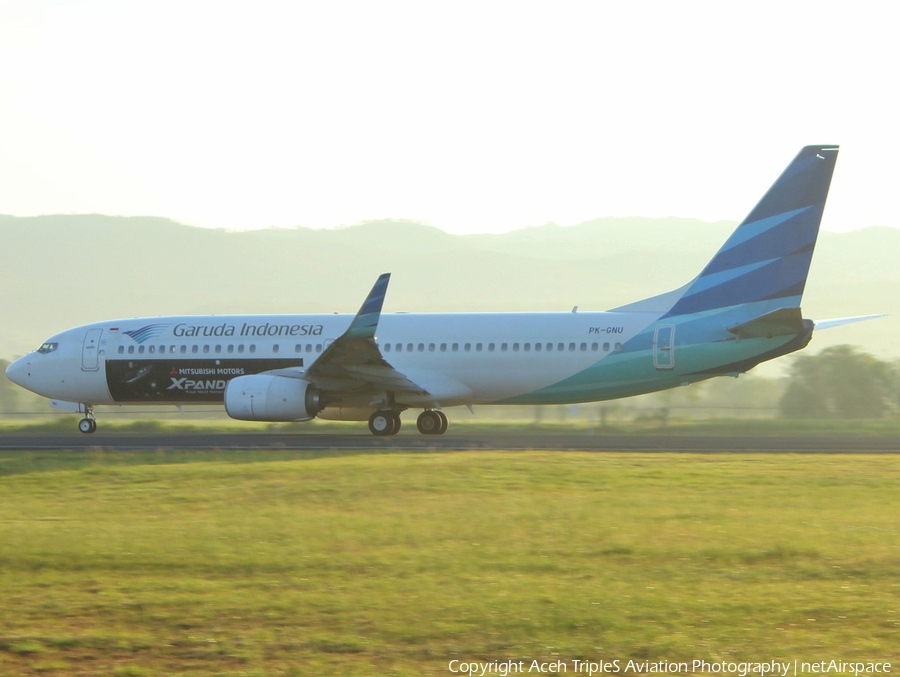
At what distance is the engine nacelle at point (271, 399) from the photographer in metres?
25.8

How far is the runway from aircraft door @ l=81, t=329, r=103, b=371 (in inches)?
82.8

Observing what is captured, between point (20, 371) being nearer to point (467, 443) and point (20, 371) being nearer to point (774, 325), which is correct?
point (467, 443)

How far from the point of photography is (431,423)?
28484 mm

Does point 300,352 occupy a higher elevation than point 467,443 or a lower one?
higher

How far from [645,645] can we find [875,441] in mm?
20198

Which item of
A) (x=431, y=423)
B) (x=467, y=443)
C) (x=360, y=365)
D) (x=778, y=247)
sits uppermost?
(x=778, y=247)

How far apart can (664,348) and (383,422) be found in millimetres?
7236

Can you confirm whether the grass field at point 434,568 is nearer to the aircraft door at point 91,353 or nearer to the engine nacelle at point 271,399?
the engine nacelle at point 271,399

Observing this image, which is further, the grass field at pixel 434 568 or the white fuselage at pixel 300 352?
the white fuselage at pixel 300 352

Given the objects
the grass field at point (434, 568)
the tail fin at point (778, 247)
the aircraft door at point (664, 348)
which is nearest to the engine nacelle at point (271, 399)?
the aircraft door at point (664, 348)

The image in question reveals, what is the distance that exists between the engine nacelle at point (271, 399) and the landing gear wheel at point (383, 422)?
217cm

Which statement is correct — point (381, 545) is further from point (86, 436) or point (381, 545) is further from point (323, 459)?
point (86, 436)

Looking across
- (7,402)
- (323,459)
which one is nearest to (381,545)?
(323,459)

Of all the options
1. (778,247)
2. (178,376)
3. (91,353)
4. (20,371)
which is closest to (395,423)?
(178,376)
